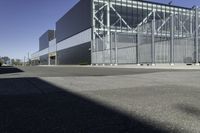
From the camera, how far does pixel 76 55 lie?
53.8 m

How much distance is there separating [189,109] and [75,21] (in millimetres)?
53257

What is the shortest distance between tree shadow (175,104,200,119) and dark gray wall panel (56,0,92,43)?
41.7m

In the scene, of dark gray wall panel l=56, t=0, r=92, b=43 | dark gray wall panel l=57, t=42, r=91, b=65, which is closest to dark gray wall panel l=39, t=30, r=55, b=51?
dark gray wall panel l=56, t=0, r=92, b=43

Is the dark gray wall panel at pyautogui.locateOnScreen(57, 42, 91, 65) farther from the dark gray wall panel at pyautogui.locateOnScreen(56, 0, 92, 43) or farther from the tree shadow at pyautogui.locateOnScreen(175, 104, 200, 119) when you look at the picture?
the tree shadow at pyautogui.locateOnScreen(175, 104, 200, 119)

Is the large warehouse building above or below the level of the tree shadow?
above

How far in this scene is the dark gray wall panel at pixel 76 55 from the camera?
151 ft

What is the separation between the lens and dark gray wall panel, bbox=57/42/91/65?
4592 centimetres

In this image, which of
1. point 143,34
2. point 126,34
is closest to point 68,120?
point 143,34

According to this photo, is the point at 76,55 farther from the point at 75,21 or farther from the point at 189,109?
the point at 189,109

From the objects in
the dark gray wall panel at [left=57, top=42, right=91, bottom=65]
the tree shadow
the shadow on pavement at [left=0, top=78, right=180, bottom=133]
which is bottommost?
the shadow on pavement at [left=0, top=78, right=180, bottom=133]

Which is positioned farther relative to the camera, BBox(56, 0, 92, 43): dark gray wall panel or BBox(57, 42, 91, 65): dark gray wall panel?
BBox(56, 0, 92, 43): dark gray wall panel

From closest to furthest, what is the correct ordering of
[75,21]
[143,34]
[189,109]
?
[189,109], [143,34], [75,21]

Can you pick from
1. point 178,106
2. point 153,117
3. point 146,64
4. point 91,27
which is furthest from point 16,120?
point 91,27

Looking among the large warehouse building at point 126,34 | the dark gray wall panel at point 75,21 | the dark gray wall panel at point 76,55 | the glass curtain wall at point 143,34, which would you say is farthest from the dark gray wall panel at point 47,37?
the glass curtain wall at point 143,34
